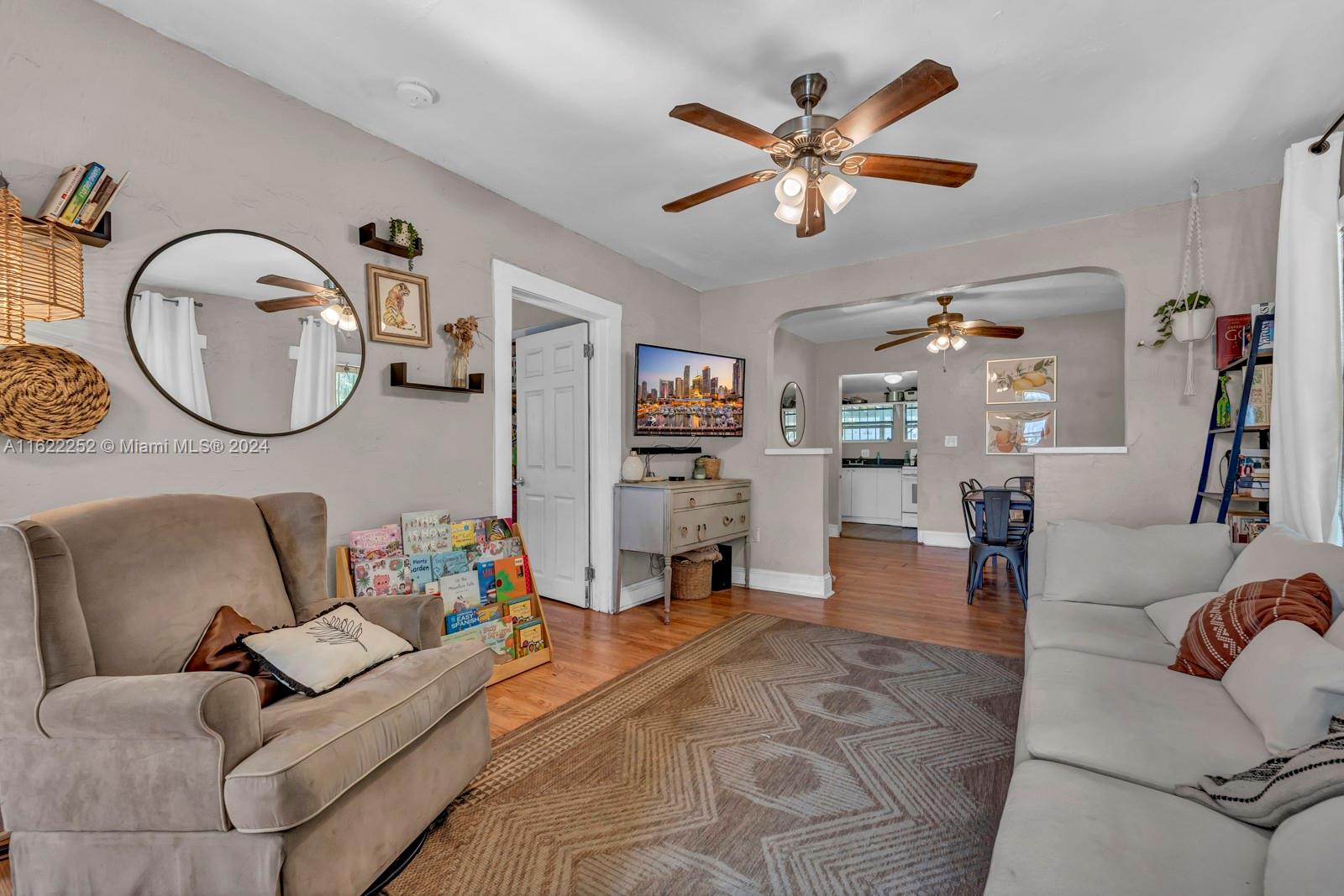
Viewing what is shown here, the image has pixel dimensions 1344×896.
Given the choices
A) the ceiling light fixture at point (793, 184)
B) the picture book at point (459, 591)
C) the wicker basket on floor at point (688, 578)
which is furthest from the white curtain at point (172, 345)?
the wicker basket on floor at point (688, 578)

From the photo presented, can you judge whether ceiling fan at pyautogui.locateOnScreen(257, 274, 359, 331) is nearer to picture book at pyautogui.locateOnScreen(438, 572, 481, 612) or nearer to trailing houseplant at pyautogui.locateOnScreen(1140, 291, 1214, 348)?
picture book at pyautogui.locateOnScreen(438, 572, 481, 612)

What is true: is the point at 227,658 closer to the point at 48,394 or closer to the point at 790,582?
the point at 48,394

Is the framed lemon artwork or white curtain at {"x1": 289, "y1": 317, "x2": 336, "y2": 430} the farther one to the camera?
the framed lemon artwork

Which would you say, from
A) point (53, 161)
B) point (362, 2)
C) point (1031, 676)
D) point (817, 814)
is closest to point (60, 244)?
point (53, 161)

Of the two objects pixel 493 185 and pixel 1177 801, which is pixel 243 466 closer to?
pixel 493 185

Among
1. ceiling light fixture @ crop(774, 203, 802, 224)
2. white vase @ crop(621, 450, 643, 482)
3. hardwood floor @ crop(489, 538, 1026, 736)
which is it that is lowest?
hardwood floor @ crop(489, 538, 1026, 736)

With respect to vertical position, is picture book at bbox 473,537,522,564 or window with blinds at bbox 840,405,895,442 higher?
window with blinds at bbox 840,405,895,442

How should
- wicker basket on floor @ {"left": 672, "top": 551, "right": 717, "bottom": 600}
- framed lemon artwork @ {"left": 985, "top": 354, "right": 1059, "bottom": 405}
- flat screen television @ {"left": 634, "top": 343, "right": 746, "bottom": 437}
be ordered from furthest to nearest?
framed lemon artwork @ {"left": 985, "top": 354, "right": 1059, "bottom": 405}
wicker basket on floor @ {"left": 672, "top": 551, "right": 717, "bottom": 600}
flat screen television @ {"left": 634, "top": 343, "right": 746, "bottom": 437}

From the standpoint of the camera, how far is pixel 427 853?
1.55 meters

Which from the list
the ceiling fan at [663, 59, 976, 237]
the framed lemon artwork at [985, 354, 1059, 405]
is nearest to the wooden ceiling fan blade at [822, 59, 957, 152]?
the ceiling fan at [663, 59, 976, 237]

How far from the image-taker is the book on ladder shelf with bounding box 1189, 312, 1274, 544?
263 centimetres

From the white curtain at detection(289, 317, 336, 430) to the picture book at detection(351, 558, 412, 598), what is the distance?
0.62 m

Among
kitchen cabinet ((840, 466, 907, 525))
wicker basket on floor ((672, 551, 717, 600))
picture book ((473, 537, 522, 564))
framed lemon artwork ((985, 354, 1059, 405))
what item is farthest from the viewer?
kitchen cabinet ((840, 466, 907, 525))

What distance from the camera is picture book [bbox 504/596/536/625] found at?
2822 mm
